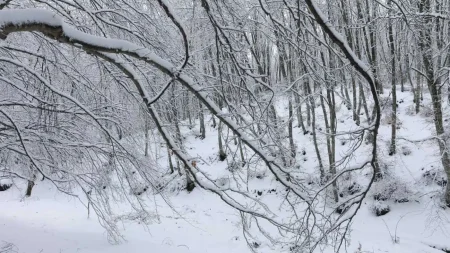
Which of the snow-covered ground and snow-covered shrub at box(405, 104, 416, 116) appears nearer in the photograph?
the snow-covered ground

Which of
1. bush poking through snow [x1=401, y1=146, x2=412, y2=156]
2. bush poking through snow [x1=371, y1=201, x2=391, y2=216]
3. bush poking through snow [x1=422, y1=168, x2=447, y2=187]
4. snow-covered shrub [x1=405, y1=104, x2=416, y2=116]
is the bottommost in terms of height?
bush poking through snow [x1=371, y1=201, x2=391, y2=216]

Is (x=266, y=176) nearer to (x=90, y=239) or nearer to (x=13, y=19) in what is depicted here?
(x=90, y=239)

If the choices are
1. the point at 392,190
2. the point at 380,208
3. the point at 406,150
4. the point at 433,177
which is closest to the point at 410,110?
the point at 406,150

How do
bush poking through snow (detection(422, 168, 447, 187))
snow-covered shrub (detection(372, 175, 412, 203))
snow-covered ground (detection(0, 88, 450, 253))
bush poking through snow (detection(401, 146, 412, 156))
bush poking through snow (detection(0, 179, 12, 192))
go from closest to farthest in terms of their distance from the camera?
snow-covered ground (detection(0, 88, 450, 253)) < bush poking through snow (detection(422, 168, 447, 187)) < snow-covered shrub (detection(372, 175, 412, 203)) < bush poking through snow (detection(401, 146, 412, 156)) < bush poking through snow (detection(0, 179, 12, 192))

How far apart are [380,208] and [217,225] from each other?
219 inches

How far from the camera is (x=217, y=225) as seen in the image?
1248 centimetres

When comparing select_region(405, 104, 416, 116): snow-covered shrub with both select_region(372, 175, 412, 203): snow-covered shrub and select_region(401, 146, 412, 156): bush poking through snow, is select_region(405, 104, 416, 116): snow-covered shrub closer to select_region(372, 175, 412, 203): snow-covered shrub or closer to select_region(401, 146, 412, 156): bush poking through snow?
select_region(401, 146, 412, 156): bush poking through snow

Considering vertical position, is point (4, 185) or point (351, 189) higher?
point (4, 185)

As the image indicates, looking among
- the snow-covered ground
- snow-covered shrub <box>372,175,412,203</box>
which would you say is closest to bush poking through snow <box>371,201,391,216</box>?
the snow-covered ground

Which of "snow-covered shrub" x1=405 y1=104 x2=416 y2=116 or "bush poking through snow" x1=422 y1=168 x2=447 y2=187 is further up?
"snow-covered shrub" x1=405 y1=104 x2=416 y2=116

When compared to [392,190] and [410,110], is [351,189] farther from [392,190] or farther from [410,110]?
[410,110]

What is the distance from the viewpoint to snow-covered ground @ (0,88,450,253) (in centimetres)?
724

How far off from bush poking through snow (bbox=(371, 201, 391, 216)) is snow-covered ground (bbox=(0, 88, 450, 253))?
14 centimetres

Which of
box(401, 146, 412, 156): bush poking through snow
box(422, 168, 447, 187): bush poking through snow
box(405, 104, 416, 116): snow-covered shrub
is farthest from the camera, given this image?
box(405, 104, 416, 116): snow-covered shrub
